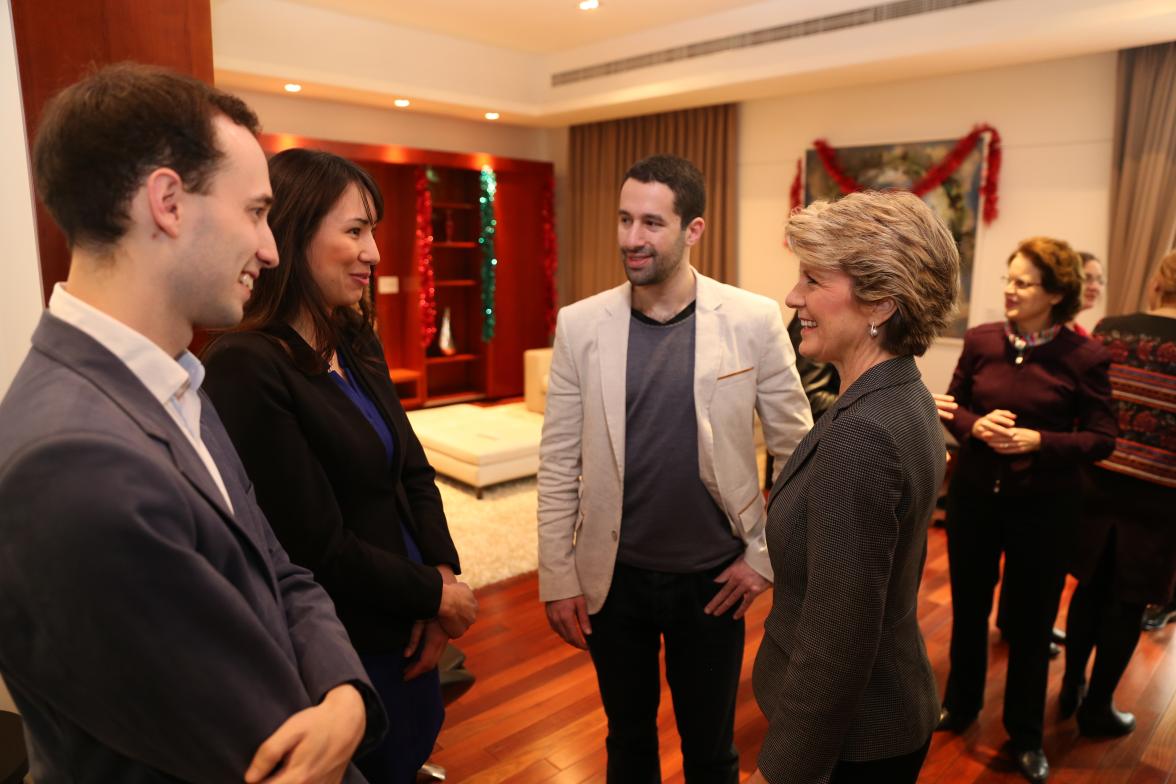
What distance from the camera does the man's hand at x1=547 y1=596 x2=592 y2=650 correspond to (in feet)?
5.87

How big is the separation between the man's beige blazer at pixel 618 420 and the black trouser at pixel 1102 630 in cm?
150

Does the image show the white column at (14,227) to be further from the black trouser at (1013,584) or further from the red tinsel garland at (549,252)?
the red tinsel garland at (549,252)

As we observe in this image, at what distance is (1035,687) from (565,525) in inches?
63.6

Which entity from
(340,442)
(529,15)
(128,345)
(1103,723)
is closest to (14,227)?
(340,442)

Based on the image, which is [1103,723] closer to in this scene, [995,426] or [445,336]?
[995,426]

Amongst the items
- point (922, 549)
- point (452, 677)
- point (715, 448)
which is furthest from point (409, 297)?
point (922, 549)

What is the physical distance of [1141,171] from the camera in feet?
14.8

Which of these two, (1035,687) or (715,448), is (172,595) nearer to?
(715,448)

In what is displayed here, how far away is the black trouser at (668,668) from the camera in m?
1.73

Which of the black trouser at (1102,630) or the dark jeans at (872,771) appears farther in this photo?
the black trouser at (1102,630)

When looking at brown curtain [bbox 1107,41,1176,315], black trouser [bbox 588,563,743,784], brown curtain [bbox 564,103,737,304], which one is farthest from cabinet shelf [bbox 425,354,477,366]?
black trouser [bbox 588,563,743,784]

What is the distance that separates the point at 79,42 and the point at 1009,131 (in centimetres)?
527

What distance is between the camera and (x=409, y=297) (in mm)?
7328

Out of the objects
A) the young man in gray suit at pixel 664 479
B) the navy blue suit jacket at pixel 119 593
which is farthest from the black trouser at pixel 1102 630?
the navy blue suit jacket at pixel 119 593
